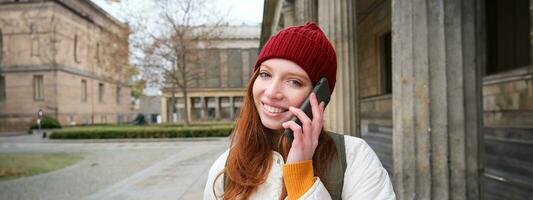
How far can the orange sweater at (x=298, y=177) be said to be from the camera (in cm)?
126

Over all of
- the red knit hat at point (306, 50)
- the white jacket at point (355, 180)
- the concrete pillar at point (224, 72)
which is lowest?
the white jacket at point (355, 180)

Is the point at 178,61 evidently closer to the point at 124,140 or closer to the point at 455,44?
the point at 124,140

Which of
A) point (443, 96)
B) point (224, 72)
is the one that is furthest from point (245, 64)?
point (443, 96)

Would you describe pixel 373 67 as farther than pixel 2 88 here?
No

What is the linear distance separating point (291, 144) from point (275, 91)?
A: 0.23m

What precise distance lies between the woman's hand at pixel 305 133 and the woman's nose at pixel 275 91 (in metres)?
0.15

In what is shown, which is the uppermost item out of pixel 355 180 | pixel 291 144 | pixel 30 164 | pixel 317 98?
pixel 317 98

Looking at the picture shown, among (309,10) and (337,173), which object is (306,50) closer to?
(337,173)

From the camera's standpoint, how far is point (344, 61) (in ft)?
24.4

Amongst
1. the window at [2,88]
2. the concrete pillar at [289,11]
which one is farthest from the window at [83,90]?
the concrete pillar at [289,11]

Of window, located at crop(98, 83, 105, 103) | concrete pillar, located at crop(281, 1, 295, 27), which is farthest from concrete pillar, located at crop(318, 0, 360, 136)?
window, located at crop(98, 83, 105, 103)

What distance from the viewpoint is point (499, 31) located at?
436 inches

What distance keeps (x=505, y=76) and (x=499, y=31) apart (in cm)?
227

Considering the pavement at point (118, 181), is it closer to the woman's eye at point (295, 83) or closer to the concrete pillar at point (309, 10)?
the concrete pillar at point (309, 10)
